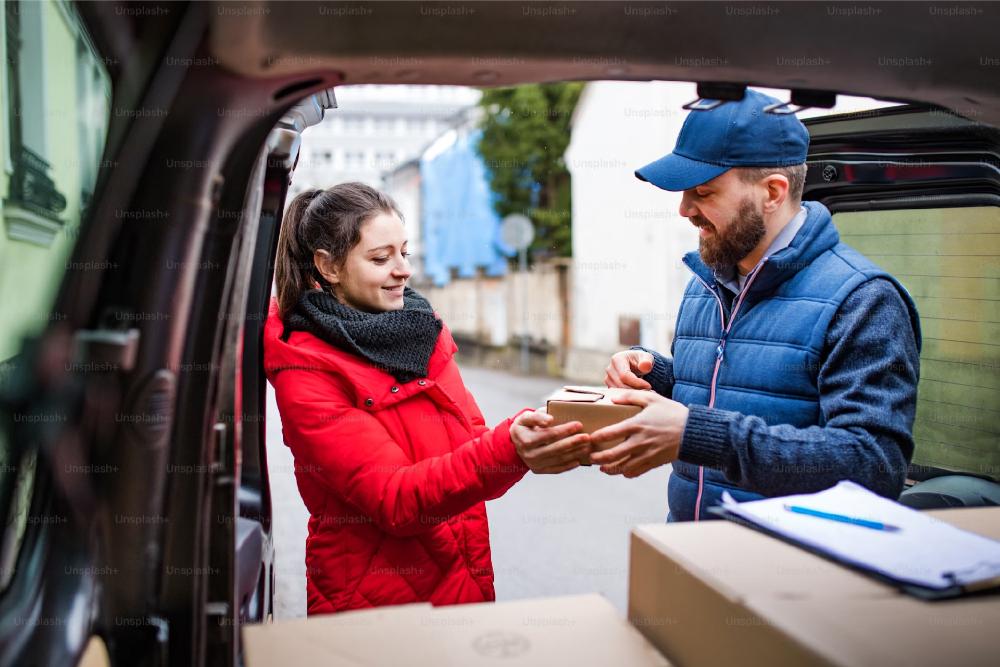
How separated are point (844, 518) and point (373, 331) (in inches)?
45.9

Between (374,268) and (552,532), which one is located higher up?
(374,268)

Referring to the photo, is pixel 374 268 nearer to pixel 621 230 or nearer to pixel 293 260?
pixel 293 260

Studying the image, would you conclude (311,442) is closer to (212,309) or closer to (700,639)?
(212,309)

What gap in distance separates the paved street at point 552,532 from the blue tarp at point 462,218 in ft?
34.5

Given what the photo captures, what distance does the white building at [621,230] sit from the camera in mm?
12312

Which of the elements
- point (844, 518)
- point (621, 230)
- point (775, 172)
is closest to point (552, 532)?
point (775, 172)

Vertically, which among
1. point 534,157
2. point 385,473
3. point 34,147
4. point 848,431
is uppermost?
point 534,157

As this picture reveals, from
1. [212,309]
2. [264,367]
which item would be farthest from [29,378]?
[264,367]

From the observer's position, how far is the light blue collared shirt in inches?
85.3

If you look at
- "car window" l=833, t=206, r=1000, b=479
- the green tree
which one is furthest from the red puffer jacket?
the green tree

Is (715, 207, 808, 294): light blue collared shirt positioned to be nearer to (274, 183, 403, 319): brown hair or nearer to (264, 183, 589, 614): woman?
(264, 183, 589, 614): woman

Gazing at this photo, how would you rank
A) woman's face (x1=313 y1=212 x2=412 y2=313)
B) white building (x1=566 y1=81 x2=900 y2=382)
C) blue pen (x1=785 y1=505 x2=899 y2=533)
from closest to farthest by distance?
blue pen (x1=785 y1=505 x2=899 y2=533) < woman's face (x1=313 y1=212 x2=412 y2=313) < white building (x1=566 y1=81 x2=900 y2=382)

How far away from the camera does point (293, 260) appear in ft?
7.20

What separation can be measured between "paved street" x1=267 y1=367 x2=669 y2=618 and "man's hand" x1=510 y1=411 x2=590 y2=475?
2.52 metres
